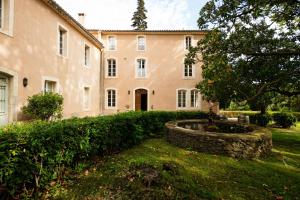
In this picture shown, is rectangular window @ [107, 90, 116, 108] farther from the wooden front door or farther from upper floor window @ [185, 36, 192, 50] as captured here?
the wooden front door

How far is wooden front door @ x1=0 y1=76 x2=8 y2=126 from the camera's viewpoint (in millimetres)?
7680

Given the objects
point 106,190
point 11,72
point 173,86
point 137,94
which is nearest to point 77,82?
point 11,72

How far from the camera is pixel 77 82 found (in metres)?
13.3

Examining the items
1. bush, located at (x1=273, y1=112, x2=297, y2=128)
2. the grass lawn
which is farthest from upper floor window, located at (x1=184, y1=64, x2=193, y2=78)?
the grass lawn

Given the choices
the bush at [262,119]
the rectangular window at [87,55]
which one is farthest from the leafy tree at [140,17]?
the bush at [262,119]

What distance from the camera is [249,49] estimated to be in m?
9.36

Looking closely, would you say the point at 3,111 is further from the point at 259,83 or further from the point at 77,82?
the point at 259,83

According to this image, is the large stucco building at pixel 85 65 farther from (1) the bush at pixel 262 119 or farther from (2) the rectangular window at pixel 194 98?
(1) the bush at pixel 262 119

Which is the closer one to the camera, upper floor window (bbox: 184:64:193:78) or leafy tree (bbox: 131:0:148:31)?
upper floor window (bbox: 184:64:193:78)

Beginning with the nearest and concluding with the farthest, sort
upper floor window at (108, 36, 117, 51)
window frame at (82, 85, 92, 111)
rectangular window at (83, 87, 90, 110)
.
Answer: window frame at (82, 85, 92, 111), rectangular window at (83, 87, 90, 110), upper floor window at (108, 36, 117, 51)

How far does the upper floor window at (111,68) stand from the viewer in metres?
19.5

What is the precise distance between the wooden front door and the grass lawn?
14.5 ft

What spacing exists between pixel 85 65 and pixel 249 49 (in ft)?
33.9

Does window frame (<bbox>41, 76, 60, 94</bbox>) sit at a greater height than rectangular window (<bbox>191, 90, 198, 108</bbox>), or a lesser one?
greater
